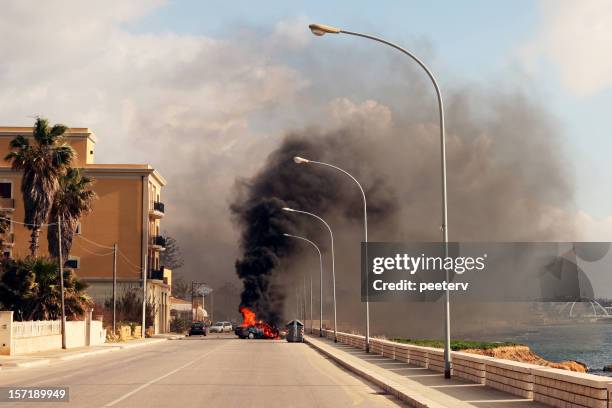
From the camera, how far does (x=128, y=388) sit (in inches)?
861

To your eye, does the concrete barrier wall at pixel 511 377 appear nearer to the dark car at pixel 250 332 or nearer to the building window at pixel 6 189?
the dark car at pixel 250 332

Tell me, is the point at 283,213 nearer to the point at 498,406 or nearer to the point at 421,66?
the point at 421,66

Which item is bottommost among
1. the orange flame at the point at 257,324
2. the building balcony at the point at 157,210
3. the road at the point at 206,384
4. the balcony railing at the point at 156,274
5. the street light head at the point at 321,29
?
the orange flame at the point at 257,324

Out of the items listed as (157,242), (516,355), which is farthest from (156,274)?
(516,355)

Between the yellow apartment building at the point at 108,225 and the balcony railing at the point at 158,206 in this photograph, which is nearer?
the yellow apartment building at the point at 108,225

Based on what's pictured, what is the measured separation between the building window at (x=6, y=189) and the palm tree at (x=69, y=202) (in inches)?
1070

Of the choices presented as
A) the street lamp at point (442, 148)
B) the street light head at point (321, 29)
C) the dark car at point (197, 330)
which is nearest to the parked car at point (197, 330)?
the dark car at point (197, 330)

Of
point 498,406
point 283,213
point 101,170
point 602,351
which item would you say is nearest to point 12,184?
point 101,170

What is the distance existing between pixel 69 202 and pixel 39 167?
5221 millimetres

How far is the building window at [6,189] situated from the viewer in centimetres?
8875

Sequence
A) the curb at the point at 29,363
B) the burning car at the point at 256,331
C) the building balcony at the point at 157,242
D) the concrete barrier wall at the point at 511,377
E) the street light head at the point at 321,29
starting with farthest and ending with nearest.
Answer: the building balcony at the point at 157,242 < the burning car at the point at 256,331 < the curb at the point at 29,363 < the street light head at the point at 321,29 < the concrete barrier wall at the point at 511,377

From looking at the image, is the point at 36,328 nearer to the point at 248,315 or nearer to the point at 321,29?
the point at 321,29

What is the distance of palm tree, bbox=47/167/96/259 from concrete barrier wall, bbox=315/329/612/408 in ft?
126

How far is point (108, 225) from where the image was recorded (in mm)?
92000
